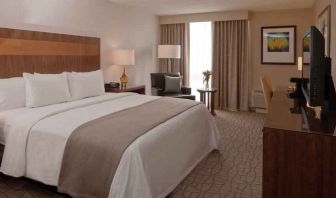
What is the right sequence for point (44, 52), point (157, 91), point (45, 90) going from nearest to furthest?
point (45, 90), point (44, 52), point (157, 91)

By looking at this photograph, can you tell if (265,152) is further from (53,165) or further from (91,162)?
(53,165)

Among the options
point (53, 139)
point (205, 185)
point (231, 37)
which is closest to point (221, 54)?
point (231, 37)

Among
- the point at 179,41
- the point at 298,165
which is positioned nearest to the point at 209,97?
the point at 179,41

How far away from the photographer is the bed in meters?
2.05

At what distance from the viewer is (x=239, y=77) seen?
253 inches

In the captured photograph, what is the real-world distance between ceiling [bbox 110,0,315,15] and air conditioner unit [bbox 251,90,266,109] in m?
1.86

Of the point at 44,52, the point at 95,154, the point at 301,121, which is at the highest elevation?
the point at 44,52

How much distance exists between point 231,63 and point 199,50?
2.94 feet

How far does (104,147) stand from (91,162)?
0.53ft

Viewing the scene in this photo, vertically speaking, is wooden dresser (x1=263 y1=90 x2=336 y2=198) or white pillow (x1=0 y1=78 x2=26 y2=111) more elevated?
white pillow (x1=0 y1=78 x2=26 y2=111)

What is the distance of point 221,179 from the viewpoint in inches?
113

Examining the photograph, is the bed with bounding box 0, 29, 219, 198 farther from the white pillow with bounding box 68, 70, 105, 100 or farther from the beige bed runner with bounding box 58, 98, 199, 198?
the white pillow with bounding box 68, 70, 105, 100

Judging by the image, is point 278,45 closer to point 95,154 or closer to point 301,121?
point 301,121

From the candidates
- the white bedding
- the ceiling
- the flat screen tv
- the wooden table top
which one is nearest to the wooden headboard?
the white bedding
